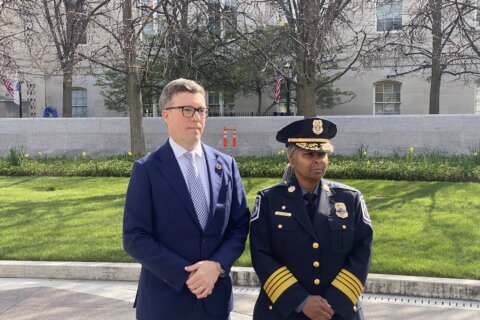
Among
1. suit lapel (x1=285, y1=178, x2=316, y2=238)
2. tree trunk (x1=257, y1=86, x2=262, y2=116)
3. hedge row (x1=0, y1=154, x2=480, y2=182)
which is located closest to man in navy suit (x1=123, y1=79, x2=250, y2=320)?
suit lapel (x1=285, y1=178, x2=316, y2=238)

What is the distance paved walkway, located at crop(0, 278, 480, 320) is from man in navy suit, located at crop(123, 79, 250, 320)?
211 cm

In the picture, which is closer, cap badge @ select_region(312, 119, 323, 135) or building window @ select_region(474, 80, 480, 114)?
cap badge @ select_region(312, 119, 323, 135)

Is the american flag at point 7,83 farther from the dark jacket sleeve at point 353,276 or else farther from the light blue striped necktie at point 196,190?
the dark jacket sleeve at point 353,276

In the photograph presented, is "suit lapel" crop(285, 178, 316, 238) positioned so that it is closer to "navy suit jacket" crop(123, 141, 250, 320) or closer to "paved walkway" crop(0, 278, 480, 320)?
"navy suit jacket" crop(123, 141, 250, 320)

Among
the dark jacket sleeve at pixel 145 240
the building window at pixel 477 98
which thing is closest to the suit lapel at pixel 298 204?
the dark jacket sleeve at pixel 145 240

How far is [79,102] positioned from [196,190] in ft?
87.5

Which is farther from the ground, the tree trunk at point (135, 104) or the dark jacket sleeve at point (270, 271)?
the tree trunk at point (135, 104)

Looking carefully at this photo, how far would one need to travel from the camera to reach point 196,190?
2648mm

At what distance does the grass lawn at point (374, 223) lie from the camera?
5707 millimetres

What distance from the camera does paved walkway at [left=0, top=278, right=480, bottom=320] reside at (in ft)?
14.9

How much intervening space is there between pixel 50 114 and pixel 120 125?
997cm

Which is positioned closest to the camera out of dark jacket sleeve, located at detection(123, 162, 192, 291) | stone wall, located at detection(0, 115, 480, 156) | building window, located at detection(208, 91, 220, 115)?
dark jacket sleeve, located at detection(123, 162, 192, 291)

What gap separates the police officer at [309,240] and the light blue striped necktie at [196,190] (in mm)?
341

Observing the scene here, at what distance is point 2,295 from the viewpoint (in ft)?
16.8
